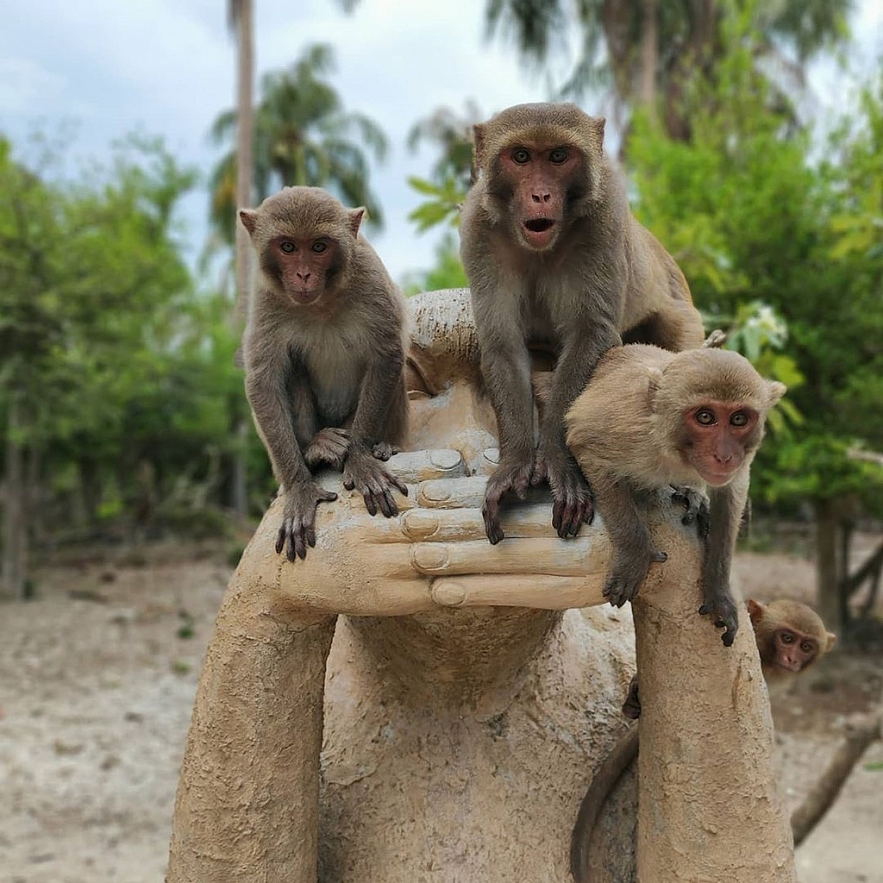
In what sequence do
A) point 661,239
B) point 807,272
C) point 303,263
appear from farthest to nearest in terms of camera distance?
1. point 807,272
2. point 661,239
3. point 303,263

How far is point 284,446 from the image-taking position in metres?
2.50

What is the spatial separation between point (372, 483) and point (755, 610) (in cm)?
173

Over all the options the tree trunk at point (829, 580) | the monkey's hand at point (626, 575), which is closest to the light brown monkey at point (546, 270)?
the monkey's hand at point (626, 575)

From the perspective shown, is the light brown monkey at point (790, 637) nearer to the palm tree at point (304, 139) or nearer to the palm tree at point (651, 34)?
the palm tree at point (651, 34)

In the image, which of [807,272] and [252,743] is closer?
[252,743]

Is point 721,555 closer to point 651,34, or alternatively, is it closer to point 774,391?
point 774,391

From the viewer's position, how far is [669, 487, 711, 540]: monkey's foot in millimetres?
2264

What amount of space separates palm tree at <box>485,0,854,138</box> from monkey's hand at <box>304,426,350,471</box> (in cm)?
1680

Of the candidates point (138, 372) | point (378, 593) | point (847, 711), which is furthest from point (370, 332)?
point (138, 372)

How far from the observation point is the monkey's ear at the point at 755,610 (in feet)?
10.8

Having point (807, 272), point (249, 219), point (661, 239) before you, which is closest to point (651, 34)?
point (807, 272)

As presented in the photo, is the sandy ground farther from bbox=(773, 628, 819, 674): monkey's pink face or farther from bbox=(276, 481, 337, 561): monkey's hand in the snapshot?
bbox=(276, 481, 337, 561): monkey's hand

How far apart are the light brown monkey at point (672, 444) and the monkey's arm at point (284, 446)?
0.63m

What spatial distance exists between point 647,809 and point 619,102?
59.6ft
